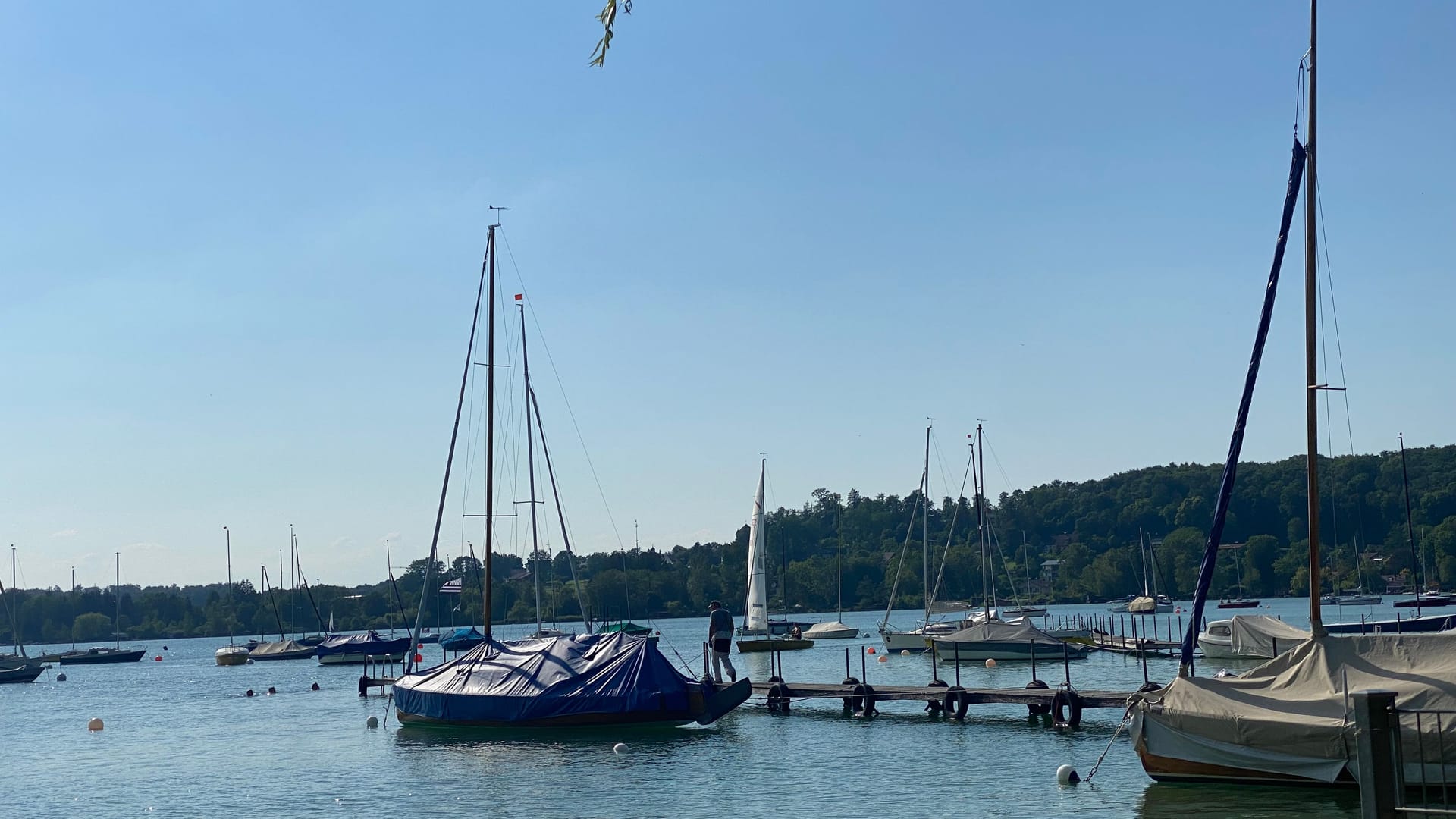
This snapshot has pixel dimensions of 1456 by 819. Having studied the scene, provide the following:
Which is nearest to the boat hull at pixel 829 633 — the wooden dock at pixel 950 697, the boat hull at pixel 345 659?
the boat hull at pixel 345 659

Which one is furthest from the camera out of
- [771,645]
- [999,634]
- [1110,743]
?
[771,645]

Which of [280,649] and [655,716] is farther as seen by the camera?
[280,649]

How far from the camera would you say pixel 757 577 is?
93000 millimetres

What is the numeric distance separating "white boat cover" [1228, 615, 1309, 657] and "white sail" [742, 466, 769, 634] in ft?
126

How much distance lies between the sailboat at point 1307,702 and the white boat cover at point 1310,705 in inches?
0.7

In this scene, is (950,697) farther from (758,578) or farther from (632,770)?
(758,578)

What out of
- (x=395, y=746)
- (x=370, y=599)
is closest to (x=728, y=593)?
(x=370, y=599)

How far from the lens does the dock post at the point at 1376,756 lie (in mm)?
15336

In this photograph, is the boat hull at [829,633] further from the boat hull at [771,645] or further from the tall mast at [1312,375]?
the tall mast at [1312,375]

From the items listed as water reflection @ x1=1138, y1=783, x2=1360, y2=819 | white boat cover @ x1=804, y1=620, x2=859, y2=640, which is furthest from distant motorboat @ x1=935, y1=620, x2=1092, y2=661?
water reflection @ x1=1138, y1=783, x2=1360, y2=819

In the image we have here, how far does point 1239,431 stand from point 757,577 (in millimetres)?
65375

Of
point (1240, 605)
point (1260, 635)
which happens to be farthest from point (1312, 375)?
point (1240, 605)

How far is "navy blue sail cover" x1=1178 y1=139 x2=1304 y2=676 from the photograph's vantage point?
89.4ft

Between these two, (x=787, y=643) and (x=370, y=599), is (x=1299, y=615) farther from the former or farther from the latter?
(x=370, y=599)
